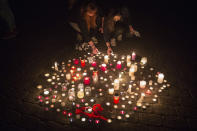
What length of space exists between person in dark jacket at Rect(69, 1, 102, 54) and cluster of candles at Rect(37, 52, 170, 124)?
83cm

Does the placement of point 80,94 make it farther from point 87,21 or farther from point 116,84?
point 87,21

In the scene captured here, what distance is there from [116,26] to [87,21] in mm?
1043

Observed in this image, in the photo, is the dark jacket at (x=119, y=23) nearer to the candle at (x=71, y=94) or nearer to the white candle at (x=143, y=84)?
the white candle at (x=143, y=84)

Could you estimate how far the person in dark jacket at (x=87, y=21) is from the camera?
5.37 metres

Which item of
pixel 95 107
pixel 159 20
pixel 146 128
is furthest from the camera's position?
pixel 159 20

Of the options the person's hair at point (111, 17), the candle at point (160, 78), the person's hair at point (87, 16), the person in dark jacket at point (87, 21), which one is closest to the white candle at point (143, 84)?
the candle at point (160, 78)

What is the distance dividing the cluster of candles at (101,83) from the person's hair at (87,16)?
45.2 inches

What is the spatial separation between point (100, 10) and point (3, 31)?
14.2 ft

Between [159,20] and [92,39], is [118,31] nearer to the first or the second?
[92,39]

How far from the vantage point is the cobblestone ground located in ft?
12.0

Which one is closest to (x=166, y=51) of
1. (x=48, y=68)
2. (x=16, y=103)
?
(x=48, y=68)

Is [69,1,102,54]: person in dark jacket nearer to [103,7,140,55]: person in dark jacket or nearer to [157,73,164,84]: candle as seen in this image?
[103,7,140,55]: person in dark jacket

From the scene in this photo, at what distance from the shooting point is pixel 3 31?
735 centimetres

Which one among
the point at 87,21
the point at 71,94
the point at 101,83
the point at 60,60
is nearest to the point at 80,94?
the point at 71,94
